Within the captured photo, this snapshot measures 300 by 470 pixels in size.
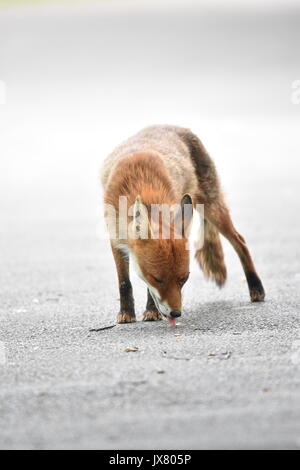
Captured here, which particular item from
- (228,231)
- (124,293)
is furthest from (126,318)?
(228,231)

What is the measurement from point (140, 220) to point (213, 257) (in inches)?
72.7

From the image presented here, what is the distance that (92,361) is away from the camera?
184 inches

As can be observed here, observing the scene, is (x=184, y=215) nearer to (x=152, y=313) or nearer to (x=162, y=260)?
(x=162, y=260)

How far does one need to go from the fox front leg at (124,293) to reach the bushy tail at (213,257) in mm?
1287

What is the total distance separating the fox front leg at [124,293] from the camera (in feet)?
19.4

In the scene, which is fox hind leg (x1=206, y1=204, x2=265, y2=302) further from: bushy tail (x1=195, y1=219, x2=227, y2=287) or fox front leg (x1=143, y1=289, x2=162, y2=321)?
fox front leg (x1=143, y1=289, x2=162, y2=321)

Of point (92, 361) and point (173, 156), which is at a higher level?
point (173, 156)

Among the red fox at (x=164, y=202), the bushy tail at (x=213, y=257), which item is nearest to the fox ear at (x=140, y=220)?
the red fox at (x=164, y=202)

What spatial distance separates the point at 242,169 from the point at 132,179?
8432 mm

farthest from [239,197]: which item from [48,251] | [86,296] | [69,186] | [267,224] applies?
[86,296]

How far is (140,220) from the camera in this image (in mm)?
5344

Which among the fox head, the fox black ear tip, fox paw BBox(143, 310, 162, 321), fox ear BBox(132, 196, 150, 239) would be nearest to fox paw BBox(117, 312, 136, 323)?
fox paw BBox(143, 310, 162, 321)

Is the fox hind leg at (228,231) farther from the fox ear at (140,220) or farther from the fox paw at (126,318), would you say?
the fox ear at (140,220)
